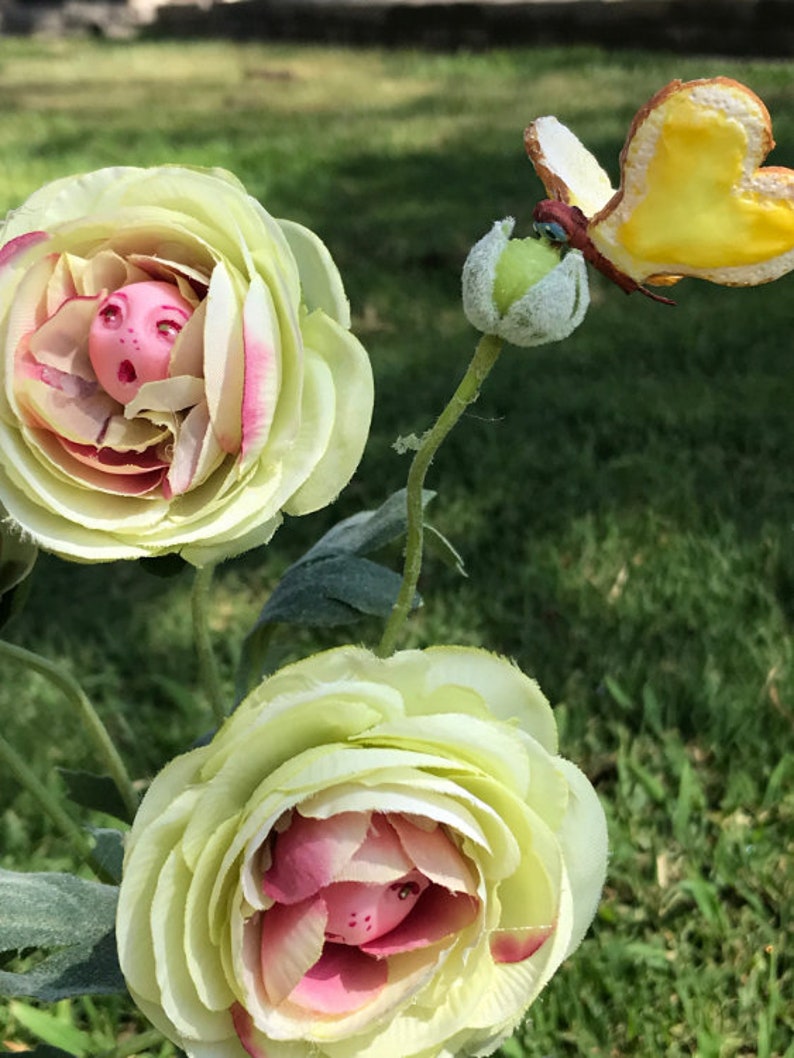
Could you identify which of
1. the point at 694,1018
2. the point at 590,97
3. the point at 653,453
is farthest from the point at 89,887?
the point at 590,97

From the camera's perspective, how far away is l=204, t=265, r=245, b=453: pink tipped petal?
0.51 metres

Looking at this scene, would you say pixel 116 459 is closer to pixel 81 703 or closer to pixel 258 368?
pixel 258 368

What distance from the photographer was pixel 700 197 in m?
0.48

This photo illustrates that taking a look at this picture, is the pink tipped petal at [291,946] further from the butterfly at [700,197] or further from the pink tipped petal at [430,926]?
the butterfly at [700,197]

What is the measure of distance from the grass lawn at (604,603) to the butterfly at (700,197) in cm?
40

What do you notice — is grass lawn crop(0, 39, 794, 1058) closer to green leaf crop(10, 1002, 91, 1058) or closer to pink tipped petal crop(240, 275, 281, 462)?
green leaf crop(10, 1002, 91, 1058)

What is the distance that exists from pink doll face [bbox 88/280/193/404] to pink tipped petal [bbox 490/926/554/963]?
11.2 inches

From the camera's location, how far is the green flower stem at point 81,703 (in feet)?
2.27

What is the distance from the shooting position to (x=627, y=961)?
3.99ft

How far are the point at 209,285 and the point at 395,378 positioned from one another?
2057mm

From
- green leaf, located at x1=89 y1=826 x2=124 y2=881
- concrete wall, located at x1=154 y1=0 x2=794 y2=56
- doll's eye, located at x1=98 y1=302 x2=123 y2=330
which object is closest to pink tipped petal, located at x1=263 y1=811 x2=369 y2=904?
doll's eye, located at x1=98 y1=302 x2=123 y2=330

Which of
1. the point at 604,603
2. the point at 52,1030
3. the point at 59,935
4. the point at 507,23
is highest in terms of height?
the point at 59,935

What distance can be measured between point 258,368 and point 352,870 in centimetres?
21

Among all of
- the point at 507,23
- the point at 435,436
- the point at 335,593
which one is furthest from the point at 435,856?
the point at 507,23
